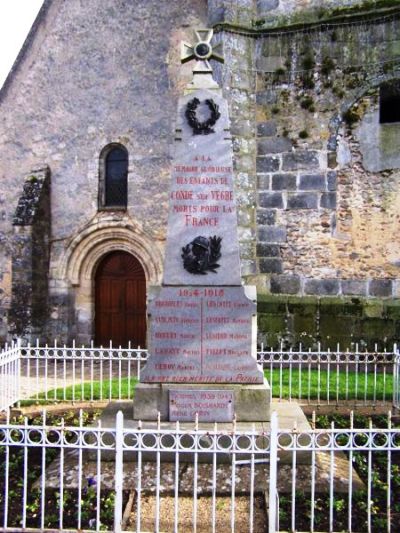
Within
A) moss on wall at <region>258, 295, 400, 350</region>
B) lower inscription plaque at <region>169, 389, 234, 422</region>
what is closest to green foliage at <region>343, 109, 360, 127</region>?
moss on wall at <region>258, 295, 400, 350</region>

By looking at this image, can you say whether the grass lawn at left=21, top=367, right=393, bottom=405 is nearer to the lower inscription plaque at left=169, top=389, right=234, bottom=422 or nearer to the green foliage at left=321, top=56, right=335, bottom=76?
the lower inscription plaque at left=169, top=389, right=234, bottom=422

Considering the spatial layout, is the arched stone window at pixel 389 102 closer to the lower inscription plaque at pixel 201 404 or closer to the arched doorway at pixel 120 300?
the arched doorway at pixel 120 300

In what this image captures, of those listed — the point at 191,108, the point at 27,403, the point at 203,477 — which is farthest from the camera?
the point at 27,403

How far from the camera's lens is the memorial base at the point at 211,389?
561 centimetres

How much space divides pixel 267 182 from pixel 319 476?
702cm

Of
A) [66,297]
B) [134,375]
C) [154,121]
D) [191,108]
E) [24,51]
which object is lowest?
[134,375]

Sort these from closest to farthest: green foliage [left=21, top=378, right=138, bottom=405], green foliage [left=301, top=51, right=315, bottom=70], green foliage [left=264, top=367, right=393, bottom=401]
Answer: green foliage [left=264, top=367, right=393, bottom=401]
green foliage [left=21, top=378, right=138, bottom=405]
green foliage [left=301, top=51, right=315, bottom=70]

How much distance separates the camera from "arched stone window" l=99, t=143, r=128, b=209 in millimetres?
13750

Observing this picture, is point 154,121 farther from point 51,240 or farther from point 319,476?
point 319,476

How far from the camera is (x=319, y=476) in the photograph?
498 cm

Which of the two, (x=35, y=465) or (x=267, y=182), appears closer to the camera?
(x=35, y=465)

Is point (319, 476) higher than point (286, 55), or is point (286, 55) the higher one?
point (286, 55)

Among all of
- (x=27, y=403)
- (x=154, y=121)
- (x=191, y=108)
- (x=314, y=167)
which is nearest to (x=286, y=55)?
(x=314, y=167)

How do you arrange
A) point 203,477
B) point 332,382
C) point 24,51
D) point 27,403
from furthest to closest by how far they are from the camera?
point 24,51 < point 332,382 < point 27,403 < point 203,477
